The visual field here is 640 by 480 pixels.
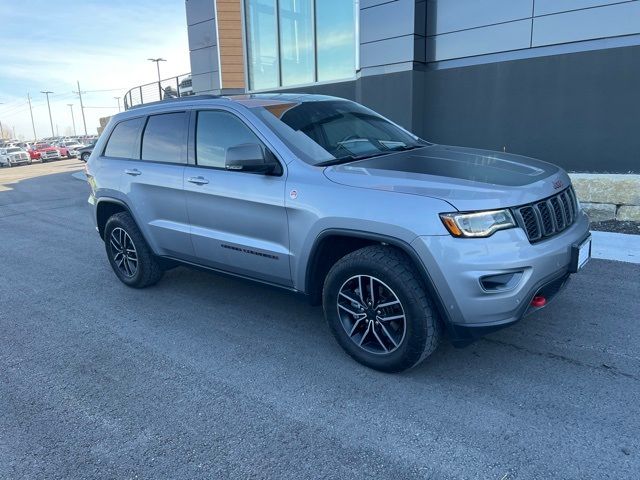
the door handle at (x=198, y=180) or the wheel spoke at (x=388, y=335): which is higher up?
the door handle at (x=198, y=180)

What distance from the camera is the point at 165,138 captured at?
15.0 feet

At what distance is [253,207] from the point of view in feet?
12.2

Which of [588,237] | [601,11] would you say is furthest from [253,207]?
[601,11]

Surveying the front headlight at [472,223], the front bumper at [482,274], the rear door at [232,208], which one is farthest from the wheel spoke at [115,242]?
the front headlight at [472,223]

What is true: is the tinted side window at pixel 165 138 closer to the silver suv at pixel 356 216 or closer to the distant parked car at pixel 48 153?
the silver suv at pixel 356 216

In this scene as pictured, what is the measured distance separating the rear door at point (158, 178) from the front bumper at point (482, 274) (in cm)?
238

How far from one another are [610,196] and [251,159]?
18.1 ft

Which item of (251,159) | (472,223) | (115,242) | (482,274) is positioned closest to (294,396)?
(482,274)

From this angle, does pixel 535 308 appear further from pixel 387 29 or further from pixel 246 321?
pixel 387 29

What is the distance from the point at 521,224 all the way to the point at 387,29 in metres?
8.12

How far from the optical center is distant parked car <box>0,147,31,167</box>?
40469mm

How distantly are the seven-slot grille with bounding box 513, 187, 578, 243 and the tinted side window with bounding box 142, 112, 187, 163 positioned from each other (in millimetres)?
2879

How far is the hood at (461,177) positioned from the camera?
2.89 meters

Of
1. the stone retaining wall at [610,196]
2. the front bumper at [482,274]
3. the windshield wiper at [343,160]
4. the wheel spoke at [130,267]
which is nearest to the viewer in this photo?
the front bumper at [482,274]
